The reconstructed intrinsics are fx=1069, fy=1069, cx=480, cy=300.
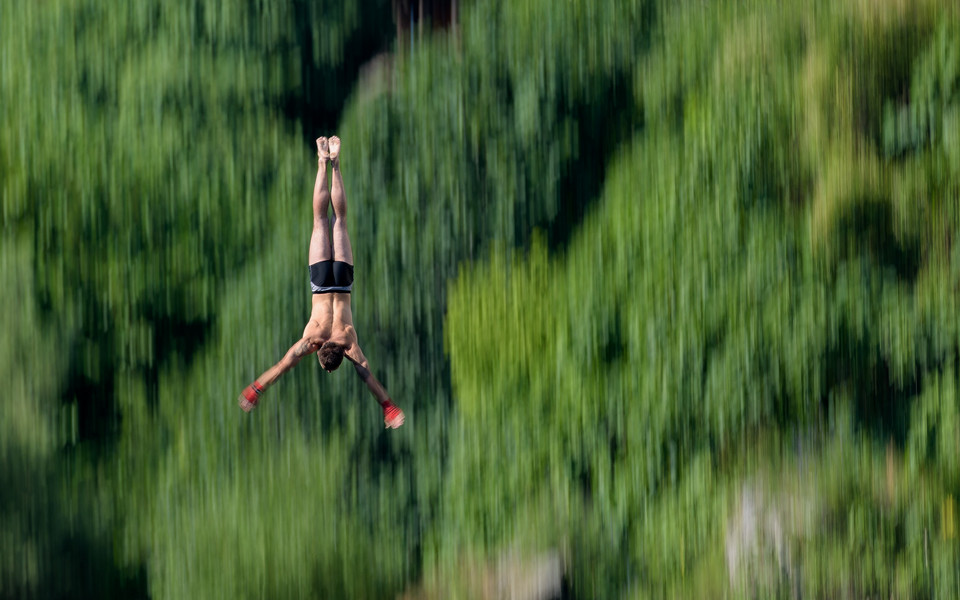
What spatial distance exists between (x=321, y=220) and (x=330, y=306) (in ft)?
2.91

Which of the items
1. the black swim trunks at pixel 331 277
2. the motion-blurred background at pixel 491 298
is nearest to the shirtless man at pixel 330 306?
the black swim trunks at pixel 331 277

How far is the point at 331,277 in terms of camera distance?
27.9 ft

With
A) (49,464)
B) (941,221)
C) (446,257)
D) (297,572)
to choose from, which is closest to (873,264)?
(941,221)

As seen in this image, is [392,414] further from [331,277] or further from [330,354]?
[331,277]

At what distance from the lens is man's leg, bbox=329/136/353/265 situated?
8.18m

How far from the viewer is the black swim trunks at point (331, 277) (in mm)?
8336

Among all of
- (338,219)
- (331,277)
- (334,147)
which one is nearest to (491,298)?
(338,219)

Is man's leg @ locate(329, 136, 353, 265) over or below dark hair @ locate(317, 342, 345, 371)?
over

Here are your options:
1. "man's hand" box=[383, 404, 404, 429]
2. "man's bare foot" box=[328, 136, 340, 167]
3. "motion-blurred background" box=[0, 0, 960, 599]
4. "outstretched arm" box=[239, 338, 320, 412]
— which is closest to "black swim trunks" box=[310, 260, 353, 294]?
"outstretched arm" box=[239, 338, 320, 412]

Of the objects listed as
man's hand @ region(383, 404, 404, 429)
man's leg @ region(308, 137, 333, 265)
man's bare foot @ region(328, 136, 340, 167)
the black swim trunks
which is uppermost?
man's bare foot @ region(328, 136, 340, 167)

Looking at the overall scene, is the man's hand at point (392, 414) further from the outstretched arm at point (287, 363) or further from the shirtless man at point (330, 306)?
the outstretched arm at point (287, 363)

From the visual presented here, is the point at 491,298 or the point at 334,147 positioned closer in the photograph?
the point at 334,147

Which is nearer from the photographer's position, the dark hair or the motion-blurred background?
the motion-blurred background

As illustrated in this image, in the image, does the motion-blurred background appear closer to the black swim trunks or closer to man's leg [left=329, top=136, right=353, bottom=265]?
man's leg [left=329, top=136, right=353, bottom=265]
